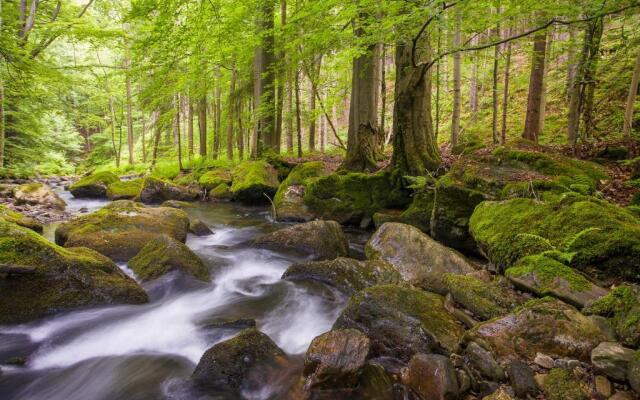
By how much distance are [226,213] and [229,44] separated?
5.61m

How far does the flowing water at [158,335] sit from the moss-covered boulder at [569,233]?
2.36 meters

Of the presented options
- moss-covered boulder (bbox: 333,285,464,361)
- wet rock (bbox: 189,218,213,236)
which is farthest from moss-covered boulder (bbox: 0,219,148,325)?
wet rock (bbox: 189,218,213,236)

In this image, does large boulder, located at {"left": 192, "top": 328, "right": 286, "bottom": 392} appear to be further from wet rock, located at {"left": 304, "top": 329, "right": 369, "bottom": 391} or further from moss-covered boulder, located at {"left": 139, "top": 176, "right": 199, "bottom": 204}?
moss-covered boulder, located at {"left": 139, "top": 176, "right": 199, "bottom": 204}

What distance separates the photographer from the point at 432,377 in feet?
9.85

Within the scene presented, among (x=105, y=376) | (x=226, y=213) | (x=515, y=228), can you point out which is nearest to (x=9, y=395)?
(x=105, y=376)

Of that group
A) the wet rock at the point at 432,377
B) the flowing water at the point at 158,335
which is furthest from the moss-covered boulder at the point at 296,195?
the wet rock at the point at 432,377

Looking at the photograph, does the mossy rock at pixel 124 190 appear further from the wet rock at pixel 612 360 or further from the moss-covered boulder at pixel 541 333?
the wet rock at pixel 612 360

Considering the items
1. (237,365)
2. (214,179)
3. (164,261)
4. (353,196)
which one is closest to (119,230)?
(164,261)

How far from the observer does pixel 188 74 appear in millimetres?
13211

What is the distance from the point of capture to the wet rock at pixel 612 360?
100 inches

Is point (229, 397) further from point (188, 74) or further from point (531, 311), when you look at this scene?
point (188, 74)

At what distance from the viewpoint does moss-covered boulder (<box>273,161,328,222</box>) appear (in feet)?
33.2

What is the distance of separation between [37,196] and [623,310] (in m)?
13.9

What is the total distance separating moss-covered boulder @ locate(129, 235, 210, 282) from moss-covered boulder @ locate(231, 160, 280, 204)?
20.2ft
